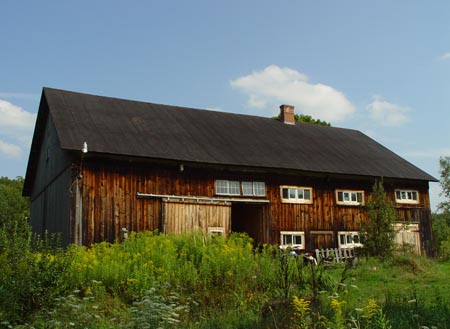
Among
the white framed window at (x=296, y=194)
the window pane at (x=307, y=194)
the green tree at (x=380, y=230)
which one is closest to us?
the green tree at (x=380, y=230)

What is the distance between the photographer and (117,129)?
2030 centimetres

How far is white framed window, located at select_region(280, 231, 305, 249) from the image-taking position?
852 inches

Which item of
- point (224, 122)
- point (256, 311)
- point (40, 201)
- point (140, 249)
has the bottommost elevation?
point (256, 311)

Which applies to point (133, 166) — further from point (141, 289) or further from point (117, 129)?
point (141, 289)

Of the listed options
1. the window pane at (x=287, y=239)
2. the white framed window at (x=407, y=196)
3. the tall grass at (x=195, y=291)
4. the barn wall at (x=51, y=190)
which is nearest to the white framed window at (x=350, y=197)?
the white framed window at (x=407, y=196)

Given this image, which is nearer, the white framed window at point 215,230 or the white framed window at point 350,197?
the white framed window at point 215,230

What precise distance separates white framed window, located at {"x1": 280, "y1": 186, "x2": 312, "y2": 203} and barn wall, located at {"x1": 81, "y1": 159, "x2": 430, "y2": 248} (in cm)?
18

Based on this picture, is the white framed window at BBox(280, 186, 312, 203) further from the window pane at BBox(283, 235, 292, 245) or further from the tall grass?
the tall grass

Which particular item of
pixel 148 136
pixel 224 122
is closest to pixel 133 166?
pixel 148 136

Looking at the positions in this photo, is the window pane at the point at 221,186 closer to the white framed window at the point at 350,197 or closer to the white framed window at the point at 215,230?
the white framed window at the point at 215,230

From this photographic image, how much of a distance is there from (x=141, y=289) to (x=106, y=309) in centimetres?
86

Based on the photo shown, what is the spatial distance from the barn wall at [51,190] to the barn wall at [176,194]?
104 cm

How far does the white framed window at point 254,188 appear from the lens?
68.3 ft

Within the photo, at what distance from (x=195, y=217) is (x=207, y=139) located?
4.21 m
